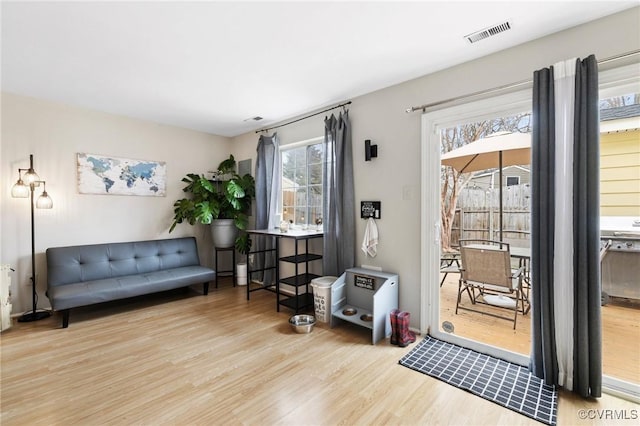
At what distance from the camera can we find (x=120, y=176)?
3.86 metres

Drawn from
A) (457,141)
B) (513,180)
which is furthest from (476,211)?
(457,141)

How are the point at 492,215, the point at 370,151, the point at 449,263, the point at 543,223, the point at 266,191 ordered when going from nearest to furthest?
the point at 543,223, the point at 370,151, the point at 492,215, the point at 449,263, the point at 266,191

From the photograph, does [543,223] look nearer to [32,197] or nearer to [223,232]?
[223,232]

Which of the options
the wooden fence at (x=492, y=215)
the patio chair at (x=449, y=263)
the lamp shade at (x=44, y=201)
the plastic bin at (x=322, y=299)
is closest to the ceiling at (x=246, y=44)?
the lamp shade at (x=44, y=201)

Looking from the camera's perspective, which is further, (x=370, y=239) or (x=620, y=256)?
(x=370, y=239)

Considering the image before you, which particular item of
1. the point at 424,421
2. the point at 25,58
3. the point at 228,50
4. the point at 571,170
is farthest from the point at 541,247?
the point at 25,58

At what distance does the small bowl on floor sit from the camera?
276 cm

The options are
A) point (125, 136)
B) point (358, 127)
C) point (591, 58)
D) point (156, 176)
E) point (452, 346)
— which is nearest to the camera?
point (591, 58)

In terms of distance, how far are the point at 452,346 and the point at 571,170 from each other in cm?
165

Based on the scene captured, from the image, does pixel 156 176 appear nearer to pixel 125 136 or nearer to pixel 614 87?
pixel 125 136

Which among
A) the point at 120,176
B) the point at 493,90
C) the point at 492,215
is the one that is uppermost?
the point at 493,90

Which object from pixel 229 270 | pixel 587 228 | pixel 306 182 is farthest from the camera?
pixel 229 270

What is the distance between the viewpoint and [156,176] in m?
4.18

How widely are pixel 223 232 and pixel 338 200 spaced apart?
2.18 m
